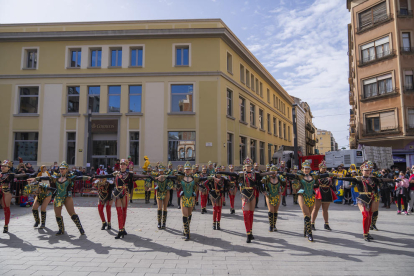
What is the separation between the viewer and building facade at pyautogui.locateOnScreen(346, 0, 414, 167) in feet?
76.5

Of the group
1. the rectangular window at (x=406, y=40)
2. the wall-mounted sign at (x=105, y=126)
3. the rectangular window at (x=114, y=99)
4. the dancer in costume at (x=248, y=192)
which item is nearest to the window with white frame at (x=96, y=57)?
the rectangular window at (x=114, y=99)

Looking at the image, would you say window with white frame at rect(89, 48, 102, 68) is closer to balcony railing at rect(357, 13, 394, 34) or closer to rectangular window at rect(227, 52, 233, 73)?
rectangular window at rect(227, 52, 233, 73)

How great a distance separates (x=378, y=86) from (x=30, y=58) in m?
31.4

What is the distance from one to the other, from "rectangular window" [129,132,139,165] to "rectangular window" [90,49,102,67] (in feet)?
22.0

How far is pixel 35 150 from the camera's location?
2145cm

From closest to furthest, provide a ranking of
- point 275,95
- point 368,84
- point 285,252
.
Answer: point 285,252 < point 368,84 < point 275,95

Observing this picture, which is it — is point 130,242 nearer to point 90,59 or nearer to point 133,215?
point 133,215

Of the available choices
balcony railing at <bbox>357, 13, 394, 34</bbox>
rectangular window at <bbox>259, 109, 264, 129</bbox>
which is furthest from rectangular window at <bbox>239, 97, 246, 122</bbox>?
balcony railing at <bbox>357, 13, 394, 34</bbox>

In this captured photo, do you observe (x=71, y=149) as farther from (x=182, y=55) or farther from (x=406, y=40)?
(x=406, y=40)

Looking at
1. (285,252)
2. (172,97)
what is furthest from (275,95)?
(285,252)

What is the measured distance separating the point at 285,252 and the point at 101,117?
1889 centimetres

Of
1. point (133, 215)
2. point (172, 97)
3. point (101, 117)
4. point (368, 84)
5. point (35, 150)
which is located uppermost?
point (368, 84)

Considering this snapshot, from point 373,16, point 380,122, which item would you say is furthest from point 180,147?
point 373,16

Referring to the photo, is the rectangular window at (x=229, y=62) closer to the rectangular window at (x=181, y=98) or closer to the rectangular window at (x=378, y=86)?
the rectangular window at (x=181, y=98)
